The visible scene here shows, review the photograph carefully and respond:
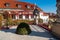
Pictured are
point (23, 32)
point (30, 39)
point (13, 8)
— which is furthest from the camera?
point (13, 8)

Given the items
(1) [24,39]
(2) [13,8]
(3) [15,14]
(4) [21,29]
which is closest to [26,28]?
(4) [21,29]

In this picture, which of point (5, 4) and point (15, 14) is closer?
point (15, 14)

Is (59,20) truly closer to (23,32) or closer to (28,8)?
(23,32)

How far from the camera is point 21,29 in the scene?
2027 cm

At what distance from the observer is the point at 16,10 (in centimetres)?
5862

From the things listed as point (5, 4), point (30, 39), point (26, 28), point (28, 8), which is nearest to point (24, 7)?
point (28, 8)

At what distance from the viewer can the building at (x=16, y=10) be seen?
5421 cm

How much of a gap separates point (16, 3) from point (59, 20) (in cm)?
4403

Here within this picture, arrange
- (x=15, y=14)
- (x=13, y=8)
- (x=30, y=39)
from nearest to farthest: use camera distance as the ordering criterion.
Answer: (x=30, y=39), (x=15, y=14), (x=13, y=8)

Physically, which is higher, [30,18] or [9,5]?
[9,5]

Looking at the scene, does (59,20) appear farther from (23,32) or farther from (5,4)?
(5,4)

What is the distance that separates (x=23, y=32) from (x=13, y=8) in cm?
3891

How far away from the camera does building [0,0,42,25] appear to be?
54.2m

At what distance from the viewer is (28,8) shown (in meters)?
60.6
